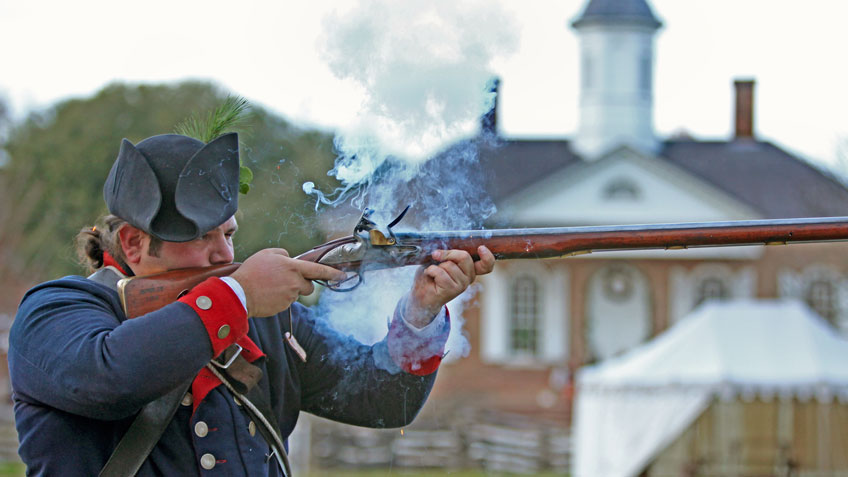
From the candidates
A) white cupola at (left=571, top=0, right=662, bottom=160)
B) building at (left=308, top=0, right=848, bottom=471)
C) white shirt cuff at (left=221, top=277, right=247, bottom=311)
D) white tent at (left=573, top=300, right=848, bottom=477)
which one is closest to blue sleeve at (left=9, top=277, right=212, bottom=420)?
white shirt cuff at (left=221, top=277, right=247, bottom=311)

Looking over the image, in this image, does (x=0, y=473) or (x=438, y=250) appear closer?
(x=438, y=250)

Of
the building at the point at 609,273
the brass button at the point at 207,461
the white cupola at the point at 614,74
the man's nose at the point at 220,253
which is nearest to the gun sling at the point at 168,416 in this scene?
the brass button at the point at 207,461

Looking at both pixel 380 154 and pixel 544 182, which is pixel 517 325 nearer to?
pixel 544 182

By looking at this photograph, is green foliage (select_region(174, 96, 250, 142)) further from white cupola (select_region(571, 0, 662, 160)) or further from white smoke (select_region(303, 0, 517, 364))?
white cupola (select_region(571, 0, 662, 160))

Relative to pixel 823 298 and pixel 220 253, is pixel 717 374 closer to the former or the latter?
pixel 220 253

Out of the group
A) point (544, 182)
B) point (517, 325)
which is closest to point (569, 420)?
point (517, 325)

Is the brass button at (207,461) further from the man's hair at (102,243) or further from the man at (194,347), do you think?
the man's hair at (102,243)

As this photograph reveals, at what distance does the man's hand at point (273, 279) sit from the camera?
2.79 metres

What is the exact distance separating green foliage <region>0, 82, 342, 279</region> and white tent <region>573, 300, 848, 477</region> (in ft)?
22.2

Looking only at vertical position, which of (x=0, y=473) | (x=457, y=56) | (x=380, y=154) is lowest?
(x=0, y=473)

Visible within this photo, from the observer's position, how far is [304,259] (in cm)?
296

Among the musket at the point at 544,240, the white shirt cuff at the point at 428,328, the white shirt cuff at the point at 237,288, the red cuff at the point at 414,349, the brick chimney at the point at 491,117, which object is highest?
the brick chimney at the point at 491,117

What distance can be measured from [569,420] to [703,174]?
30.6 feet

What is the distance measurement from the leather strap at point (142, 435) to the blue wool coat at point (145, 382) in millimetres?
54
